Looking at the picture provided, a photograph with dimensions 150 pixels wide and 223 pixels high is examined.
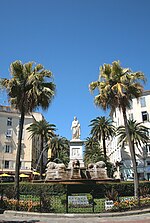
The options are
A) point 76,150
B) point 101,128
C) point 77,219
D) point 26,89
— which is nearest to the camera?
point 77,219

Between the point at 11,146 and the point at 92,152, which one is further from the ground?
the point at 11,146

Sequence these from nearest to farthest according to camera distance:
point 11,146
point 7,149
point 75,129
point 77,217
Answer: point 77,217
point 75,129
point 7,149
point 11,146

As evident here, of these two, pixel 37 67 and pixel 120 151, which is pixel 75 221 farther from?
pixel 120 151

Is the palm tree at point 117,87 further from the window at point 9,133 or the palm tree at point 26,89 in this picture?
the window at point 9,133

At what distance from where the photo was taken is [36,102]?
61.3 feet

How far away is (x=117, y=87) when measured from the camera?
19.5 meters

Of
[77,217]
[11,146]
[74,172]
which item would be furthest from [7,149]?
[77,217]

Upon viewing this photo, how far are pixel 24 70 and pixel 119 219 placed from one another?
1293 cm

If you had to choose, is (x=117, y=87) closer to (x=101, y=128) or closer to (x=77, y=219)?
(x=77, y=219)

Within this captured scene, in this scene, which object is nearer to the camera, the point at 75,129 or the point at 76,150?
the point at 76,150

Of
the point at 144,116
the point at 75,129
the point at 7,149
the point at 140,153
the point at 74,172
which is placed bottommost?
the point at 74,172

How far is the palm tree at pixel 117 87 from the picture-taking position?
65.3ft

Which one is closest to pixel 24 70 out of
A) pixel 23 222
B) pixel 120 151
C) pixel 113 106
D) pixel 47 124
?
pixel 113 106

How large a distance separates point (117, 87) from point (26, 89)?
24.2 ft
